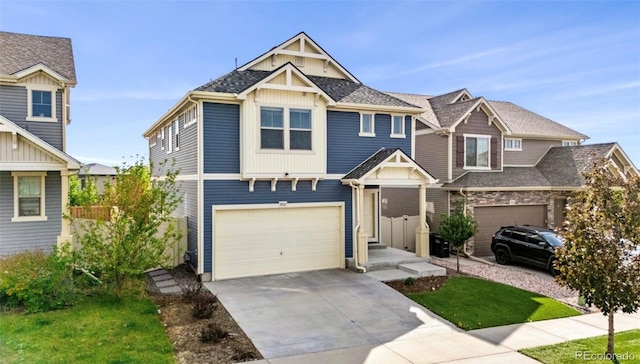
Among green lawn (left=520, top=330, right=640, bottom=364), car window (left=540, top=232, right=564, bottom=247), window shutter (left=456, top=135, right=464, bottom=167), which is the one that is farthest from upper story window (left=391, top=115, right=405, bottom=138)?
green lawn (left=520, top=330, right=640, bottom=364)

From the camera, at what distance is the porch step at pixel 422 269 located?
572 inches

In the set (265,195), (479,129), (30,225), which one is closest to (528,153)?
(479,129)

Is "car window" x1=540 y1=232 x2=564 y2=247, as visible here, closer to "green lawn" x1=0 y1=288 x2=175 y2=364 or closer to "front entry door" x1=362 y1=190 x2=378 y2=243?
"front entry door" x1=362 y1=190 x2=378 y2=243

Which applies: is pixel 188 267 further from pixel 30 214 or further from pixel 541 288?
pixel 541 288

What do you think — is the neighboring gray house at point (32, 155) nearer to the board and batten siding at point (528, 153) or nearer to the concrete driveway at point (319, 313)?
the concrete driveway at point (319, 313)

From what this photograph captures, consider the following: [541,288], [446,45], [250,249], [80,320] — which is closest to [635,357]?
[541,288]

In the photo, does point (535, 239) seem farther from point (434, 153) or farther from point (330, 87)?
point (330, 87)

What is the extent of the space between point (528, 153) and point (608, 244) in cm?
1736

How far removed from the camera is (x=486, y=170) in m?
21.3

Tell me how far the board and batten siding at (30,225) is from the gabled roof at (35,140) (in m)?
1.35

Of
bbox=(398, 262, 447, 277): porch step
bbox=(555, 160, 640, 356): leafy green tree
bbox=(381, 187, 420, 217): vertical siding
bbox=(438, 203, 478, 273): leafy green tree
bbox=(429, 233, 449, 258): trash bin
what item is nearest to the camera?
bbox=(555, 160, 640, 356): leafy green tree

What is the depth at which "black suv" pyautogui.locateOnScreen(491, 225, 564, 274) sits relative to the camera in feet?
52.6

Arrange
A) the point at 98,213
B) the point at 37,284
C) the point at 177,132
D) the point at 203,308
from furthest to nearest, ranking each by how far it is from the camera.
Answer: the point at 177,132
the point at 98,213
the point at 37,284
the point at 203,308

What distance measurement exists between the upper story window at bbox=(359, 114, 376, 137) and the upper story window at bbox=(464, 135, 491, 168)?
6.65m
